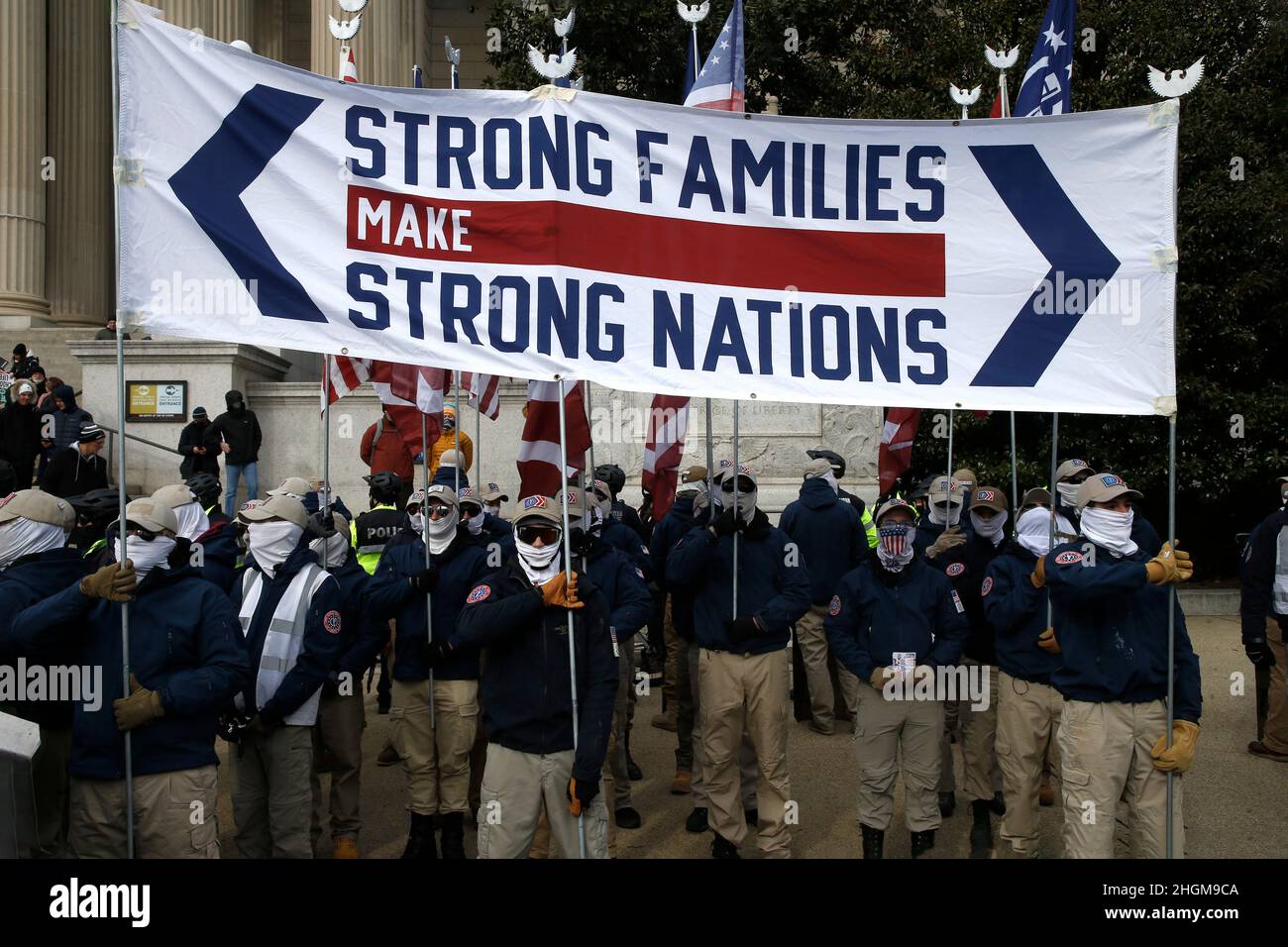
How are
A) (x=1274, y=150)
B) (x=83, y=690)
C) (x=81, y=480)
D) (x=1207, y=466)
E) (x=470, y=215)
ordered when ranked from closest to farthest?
(x=83, y=690) < (x=470, y=215) < (x=81, y=480) < (x=1207, y=466) < (x=1274, y=150)

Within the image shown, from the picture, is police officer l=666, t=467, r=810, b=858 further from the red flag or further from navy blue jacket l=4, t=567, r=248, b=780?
navy blue jacket l=4, t=567, r=248, b=780

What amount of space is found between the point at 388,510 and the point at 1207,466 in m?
11.7

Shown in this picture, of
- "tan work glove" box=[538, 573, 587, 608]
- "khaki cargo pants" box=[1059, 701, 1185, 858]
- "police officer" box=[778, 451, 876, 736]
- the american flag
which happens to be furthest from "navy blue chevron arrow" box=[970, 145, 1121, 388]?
"police officer" box=[778, 451, 876, 736]

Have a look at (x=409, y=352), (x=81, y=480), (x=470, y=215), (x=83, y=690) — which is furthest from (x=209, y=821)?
(x=81, y=480)

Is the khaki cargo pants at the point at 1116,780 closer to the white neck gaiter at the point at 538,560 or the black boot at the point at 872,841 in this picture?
the black boot at the point at 872,841

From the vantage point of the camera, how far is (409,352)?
504 cm

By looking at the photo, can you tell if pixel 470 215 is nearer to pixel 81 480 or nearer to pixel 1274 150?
pixel 81 480

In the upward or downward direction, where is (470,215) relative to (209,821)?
upward

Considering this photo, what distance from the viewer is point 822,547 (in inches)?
364

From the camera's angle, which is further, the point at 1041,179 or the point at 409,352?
the point at 1041,179

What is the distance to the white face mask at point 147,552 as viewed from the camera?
5008 millimetres

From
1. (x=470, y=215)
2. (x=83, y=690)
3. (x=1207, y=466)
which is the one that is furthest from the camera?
(x=1207, y=466)

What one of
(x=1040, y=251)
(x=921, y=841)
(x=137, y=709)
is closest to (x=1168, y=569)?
(x=1040, y=251)
